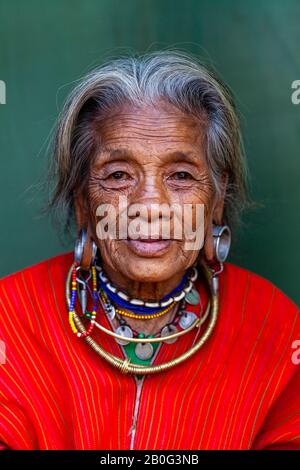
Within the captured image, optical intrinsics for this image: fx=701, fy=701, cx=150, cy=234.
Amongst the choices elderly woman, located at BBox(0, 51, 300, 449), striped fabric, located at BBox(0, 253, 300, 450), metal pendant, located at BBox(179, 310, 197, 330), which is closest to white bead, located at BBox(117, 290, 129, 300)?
elderly woman, located at BBox(0, 51, 300, 449)

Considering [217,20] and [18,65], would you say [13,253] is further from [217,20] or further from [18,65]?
[217,20]

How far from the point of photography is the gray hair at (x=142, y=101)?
2359mm

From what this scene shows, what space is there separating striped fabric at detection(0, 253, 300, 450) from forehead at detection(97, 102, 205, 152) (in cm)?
61

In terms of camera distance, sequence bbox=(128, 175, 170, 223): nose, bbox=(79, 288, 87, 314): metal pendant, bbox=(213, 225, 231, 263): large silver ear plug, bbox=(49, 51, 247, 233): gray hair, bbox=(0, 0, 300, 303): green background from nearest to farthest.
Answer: bbox=(128, 175, 170, 223): nose < bbox=(49, 51, 247, 233): gray hair < bbox=(79, 288, 87, 314): metal pendant < bbox=(213, 225, 231, 263): large silver ear plug < bbox=(0, 0, 300, 303): green background

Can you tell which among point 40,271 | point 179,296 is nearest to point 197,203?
point 179,296

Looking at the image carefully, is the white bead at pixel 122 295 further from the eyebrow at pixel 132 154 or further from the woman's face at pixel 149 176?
the eyebrow at pixel 132 154

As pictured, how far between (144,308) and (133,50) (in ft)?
4.75

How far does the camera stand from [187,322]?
8.30ft

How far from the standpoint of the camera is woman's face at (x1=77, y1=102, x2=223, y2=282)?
90.0 inches

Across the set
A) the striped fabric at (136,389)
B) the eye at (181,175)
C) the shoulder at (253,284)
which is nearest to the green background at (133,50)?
the shoulder at (253,284)

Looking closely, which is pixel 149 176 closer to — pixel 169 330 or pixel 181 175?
pixel 181 175

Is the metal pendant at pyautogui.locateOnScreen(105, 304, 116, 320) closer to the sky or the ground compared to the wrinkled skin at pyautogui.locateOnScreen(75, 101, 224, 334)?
closer to the ground

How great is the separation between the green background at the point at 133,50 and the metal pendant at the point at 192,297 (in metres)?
0.89

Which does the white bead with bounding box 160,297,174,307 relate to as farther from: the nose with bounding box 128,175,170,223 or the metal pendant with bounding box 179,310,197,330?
the nose with bounding box 128,175,170,223
